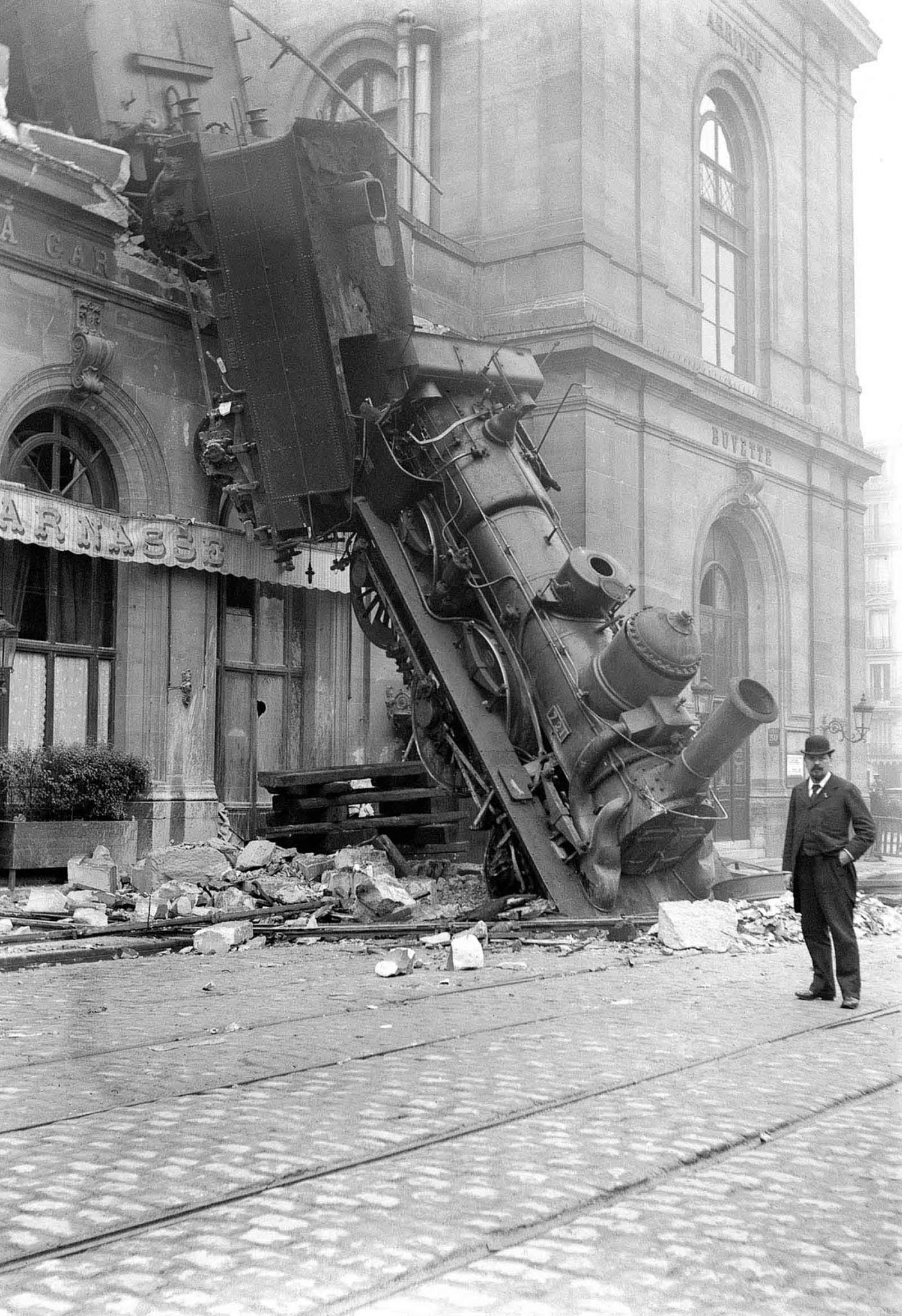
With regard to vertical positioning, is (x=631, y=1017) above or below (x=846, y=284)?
below

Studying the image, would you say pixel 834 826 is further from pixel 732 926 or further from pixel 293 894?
pixel 293 894

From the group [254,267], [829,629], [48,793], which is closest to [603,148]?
[254,267]

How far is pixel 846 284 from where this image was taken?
30.6 meters

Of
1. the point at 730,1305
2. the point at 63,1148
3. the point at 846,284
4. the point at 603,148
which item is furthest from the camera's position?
the point at 846,284

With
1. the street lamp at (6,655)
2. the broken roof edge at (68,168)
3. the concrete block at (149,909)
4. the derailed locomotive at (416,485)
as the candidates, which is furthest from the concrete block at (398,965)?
the broken roof edge at (68,168)

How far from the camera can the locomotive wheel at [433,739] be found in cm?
1566

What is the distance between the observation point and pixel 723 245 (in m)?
27.5

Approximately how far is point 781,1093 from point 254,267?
38.4ft

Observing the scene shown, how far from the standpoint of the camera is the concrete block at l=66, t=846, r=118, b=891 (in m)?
14.8

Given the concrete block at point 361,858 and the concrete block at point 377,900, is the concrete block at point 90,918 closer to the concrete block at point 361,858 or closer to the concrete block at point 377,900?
the concrete block at point 377,900

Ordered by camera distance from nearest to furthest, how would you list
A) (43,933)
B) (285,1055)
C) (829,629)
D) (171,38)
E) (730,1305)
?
1. (730,1305)
2. (285,1055)
3. (43,933)
4. (171,38)
5. (829,629)

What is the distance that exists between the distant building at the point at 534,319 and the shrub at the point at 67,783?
1.13 metres

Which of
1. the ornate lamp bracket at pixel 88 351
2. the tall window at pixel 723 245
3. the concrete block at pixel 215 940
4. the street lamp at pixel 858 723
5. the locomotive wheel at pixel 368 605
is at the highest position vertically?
the tall window at pixel 723 245

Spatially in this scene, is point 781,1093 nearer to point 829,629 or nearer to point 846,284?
point 829,629
